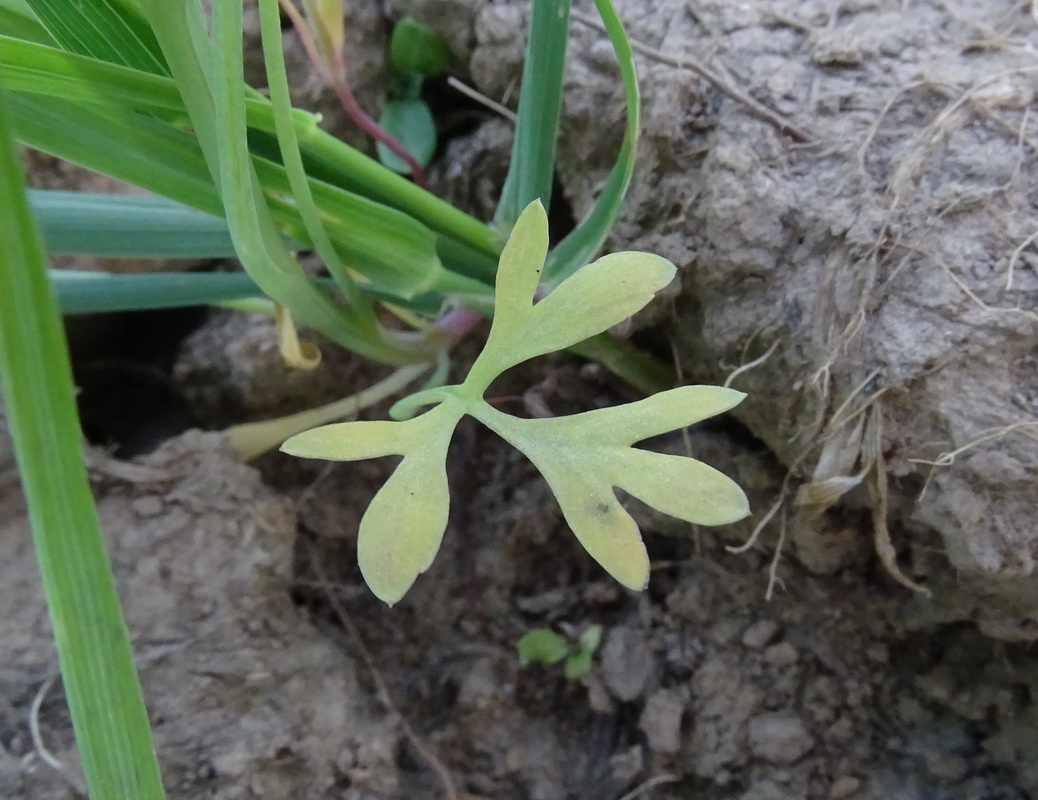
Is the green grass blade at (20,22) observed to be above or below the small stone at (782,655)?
above

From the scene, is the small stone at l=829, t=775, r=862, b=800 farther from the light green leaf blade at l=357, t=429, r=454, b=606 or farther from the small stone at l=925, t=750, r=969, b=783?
the light green leaf blade at l=357, t=429, r=454, b=606

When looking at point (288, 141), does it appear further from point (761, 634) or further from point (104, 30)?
point (761, 634)

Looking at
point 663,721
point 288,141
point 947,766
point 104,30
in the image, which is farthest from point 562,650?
point 104,30

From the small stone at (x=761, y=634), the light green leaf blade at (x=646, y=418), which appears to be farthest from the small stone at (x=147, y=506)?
the small stone at (x=761, y=634)

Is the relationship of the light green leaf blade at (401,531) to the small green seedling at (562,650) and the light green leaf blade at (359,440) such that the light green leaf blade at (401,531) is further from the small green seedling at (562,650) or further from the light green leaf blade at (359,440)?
the small green seedling at (562,650)

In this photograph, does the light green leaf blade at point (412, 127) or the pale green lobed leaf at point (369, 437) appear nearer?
the pale green lobed leaf at point (369, 437)

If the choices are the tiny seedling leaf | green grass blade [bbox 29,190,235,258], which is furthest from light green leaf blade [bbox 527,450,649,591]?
the tiny seedling leaf
